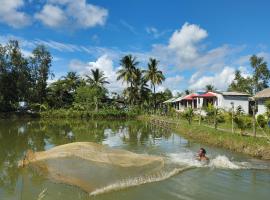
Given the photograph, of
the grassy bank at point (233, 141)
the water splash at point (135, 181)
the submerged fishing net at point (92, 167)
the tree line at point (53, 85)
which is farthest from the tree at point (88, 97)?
the submerged fishing net at point (92, 167)

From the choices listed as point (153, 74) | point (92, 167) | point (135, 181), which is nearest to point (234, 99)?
point (153, 74)

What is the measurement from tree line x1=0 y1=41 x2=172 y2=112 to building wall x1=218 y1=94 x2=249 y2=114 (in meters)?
19.0

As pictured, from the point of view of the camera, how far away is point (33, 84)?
54281 mm

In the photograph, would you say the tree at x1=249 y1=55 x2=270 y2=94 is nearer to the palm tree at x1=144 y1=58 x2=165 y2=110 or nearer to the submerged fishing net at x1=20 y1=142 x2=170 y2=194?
the palm tree at x1=144 y1=58 x2=165 y2=110

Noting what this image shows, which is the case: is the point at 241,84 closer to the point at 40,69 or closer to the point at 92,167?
the point at 40,69

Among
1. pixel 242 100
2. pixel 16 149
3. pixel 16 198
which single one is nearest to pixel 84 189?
pixel 16 198

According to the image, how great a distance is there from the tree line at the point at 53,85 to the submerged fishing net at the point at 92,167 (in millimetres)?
41427

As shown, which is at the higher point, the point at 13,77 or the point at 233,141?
the point at 13,77

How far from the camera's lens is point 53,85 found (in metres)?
59.3

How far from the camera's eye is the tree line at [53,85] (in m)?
50.6

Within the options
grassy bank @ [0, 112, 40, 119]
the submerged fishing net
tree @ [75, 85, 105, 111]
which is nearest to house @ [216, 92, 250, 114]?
tree @ [75, 85, 105, 111]

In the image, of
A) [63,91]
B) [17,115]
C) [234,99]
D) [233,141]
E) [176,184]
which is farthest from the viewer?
[63,91]

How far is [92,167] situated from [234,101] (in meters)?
30.6

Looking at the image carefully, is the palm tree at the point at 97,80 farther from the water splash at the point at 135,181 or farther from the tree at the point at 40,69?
the water splash at the point at 135,181
